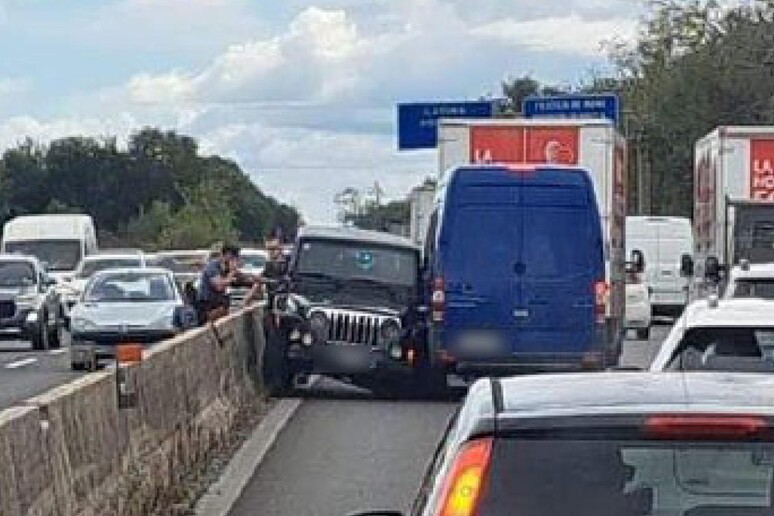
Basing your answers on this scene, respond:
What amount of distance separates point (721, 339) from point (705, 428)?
6.07 meters

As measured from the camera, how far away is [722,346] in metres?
11.6

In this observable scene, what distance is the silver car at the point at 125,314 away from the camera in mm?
31281

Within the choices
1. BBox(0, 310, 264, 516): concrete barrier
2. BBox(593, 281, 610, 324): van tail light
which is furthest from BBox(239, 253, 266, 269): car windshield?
BBox(0, 310, 264, 516): concrete barrier

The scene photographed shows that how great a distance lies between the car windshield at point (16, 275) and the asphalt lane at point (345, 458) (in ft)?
45.0

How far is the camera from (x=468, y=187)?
78.0 ft

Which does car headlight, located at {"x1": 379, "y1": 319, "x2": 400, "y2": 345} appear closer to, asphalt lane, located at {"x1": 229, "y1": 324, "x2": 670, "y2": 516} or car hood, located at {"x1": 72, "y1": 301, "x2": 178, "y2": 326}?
A: asphalt lane, located at {"x1": 229, "y1": 324, "x2": 670, "y2": 516}

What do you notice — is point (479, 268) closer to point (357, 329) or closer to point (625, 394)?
point (357, 329)

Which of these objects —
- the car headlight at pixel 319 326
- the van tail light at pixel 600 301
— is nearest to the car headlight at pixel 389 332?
the car headlight at pixel 319 326

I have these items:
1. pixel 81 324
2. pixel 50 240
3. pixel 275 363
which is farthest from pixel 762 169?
pixel 50 240

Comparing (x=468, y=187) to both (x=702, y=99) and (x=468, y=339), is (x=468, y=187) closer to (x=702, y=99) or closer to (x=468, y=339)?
(x=468, y=339)

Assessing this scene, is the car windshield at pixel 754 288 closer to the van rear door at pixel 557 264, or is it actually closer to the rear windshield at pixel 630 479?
the van rear door at pixel 557 264

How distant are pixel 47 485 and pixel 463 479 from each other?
5.21m

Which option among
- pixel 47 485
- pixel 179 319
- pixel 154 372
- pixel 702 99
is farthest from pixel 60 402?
pixel 702 99

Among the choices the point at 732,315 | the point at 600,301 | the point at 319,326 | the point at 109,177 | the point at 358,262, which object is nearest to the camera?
the point at 732,315
